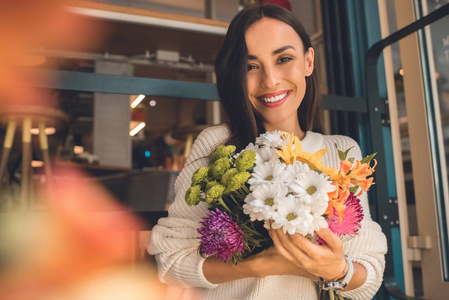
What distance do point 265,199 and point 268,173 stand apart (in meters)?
0.06

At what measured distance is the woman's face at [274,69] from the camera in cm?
116

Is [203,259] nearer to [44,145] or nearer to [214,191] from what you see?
[214,191]

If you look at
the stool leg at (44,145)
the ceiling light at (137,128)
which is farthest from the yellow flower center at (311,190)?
the ceiling light at (137,128)

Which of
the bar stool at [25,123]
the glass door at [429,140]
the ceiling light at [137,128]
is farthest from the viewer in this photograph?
the ceiling light at [137,128]

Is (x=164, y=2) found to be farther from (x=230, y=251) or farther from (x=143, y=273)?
(x=230, y=251)

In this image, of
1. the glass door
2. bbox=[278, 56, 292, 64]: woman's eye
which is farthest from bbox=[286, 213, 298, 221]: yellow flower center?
the glass door

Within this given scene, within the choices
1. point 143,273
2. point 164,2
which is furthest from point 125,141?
point 143,273

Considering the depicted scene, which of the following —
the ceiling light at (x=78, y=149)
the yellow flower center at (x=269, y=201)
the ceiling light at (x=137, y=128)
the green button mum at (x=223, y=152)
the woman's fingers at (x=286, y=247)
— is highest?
the ceiling light at (x=137, y=128)

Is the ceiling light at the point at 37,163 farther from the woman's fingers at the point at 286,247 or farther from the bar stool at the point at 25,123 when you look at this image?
the woman's fingers at the point at 286,247

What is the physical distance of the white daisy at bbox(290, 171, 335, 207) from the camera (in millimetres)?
676

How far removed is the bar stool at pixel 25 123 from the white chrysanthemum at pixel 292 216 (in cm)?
247

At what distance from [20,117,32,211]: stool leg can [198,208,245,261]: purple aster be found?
2.39 metres

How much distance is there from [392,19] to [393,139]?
0.52 m

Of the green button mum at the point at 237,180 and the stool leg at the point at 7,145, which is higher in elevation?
the stool leg at the point at 7,145
